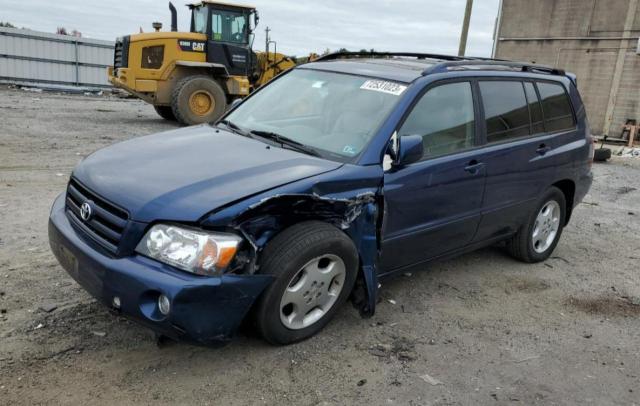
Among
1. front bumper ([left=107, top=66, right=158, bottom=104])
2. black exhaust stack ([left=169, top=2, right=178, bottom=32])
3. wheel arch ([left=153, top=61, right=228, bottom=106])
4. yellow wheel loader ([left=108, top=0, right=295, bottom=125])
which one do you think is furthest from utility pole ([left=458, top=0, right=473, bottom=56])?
front bumper ([left=107, top=66, right=158, bottom=104])

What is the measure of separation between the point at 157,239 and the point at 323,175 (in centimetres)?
98

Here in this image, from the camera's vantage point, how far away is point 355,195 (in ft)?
10.3

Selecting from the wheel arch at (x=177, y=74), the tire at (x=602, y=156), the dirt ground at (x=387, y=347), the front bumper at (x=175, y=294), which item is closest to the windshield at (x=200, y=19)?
the wheel arch at (x=177, y=74)

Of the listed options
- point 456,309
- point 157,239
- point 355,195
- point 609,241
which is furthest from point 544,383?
point 609,241

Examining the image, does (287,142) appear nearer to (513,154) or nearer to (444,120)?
(444,120)

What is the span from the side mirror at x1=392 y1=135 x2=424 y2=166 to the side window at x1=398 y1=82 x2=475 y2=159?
0.19 metres

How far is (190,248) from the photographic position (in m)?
2.61

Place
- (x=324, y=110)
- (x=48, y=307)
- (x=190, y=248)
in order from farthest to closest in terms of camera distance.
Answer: (x=324, y=110) < (x=48, y=307) < (x=190, y=248)

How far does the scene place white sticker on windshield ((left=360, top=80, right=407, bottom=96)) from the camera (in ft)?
11.8

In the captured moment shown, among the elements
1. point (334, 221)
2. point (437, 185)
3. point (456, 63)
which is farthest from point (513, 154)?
point (334, 221)

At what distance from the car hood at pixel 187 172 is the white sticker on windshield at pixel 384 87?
754mm

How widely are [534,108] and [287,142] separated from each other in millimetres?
2351

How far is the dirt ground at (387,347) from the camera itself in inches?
110

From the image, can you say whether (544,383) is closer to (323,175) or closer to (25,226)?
(323,175)
